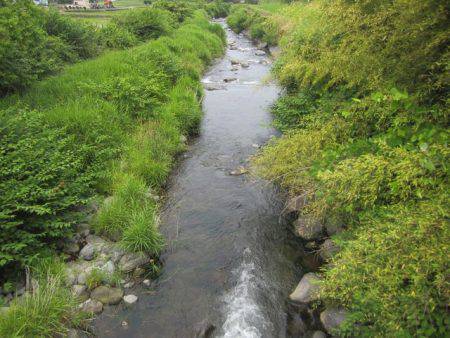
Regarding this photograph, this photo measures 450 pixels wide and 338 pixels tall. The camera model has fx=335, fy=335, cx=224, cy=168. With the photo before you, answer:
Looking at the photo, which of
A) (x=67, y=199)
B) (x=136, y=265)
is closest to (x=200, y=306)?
(x=136, y=265)

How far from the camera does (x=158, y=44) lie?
17281 mm

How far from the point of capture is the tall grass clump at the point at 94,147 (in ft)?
19.6

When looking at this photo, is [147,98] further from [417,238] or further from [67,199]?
[417,238]

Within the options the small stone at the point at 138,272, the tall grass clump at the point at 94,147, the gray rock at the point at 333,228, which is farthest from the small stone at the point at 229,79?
the small stone at the point at 138,272

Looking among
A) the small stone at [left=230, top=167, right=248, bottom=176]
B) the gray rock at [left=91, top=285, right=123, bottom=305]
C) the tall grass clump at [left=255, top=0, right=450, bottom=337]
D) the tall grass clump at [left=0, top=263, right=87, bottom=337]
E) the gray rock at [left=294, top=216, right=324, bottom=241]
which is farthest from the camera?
the small stone at [left=230, top=167, right=248, bottom=176]

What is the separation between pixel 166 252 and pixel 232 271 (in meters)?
1.46

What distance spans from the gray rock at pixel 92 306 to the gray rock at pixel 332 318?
3623 millimetres

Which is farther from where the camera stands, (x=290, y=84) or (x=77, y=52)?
(x=77, y=52)

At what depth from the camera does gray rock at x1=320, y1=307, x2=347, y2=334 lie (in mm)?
5062

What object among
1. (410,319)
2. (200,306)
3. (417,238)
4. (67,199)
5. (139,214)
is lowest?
(200,306)

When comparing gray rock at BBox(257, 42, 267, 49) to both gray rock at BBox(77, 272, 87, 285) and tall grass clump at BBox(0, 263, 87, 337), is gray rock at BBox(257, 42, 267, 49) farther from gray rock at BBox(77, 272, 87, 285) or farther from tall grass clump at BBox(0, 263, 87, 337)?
tall grass clump at BBox(0, 263, 87, 337)

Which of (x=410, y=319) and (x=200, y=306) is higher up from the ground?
(x=410, y=319)

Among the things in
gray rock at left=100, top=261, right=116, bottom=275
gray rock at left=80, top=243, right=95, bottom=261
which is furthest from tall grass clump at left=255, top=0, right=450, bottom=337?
gray rock at left=80, top=243, right=95, bottom=261

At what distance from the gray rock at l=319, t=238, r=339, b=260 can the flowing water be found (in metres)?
0.58
